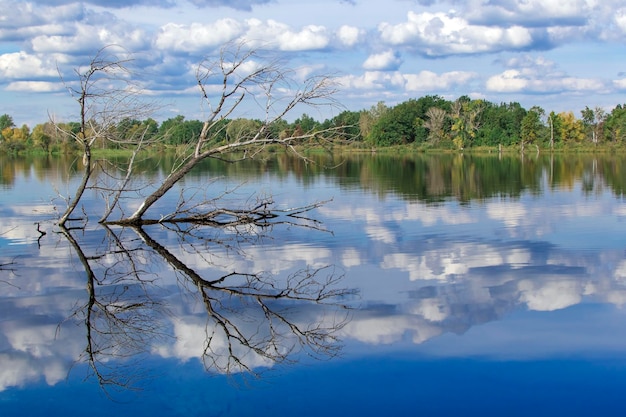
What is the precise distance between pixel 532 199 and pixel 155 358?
18699 millimetres

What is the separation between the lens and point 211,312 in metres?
9.49

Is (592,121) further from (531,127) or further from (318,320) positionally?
(318,320)

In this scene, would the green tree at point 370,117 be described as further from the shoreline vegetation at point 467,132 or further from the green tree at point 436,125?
the green tree at point 436,125

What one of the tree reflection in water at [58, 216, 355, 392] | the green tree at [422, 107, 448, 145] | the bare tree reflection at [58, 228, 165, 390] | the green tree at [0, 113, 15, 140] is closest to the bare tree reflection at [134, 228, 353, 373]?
the tree reflection in water at [58, 216, 355, 392]

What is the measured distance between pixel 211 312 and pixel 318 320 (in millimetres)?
1481

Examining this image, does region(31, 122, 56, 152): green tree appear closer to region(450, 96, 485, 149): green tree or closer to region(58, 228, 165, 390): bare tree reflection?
region(450, 96, 485, 149): green tree

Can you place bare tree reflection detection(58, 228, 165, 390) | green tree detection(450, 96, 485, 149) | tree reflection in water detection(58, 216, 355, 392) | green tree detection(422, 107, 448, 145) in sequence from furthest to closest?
green tree detection(422, 107, 448, 145), green tree detection(450, 96, 485, 149), tree reflection in water detection(58, 216, 355, 392), bare tree reflection detection(58, 228, 165, 390)

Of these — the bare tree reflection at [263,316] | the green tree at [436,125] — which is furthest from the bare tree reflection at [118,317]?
the green tree at [436,125]

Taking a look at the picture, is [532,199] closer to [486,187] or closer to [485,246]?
[486,187]

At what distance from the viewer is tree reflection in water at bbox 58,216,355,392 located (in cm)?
776

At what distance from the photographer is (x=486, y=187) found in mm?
29609

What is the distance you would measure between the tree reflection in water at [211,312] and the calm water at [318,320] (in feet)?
0.12

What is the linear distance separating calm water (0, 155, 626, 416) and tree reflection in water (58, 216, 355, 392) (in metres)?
0.04

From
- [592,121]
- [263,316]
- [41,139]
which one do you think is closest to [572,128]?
[592,121]
